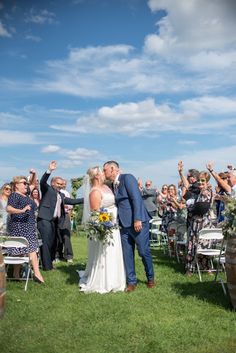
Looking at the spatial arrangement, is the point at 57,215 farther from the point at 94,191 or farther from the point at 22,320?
the point at 22,320

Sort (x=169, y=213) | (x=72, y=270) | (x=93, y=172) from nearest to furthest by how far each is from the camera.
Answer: (x=93, y=172) < (x=72, y=270) < (x=169, y=213)

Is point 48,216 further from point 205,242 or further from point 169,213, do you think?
point 169,213

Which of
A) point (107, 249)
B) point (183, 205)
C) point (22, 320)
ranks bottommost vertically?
point (22, 320)

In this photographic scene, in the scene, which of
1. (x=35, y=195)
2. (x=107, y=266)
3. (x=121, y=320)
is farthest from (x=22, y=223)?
(x=121, y=320)

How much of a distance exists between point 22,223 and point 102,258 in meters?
1.88

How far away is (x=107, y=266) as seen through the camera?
7.81 metres

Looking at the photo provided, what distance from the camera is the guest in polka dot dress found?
28.3 feet

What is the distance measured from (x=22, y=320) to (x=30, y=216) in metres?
3.03

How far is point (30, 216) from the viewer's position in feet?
29.1

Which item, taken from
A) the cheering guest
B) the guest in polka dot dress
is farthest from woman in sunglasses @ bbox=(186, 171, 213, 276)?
the cheering guest

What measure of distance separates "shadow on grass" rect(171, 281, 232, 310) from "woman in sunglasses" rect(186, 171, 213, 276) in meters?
0.89

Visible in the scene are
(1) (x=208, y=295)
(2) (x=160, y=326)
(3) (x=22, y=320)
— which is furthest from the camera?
(1) (x=208, y=295)

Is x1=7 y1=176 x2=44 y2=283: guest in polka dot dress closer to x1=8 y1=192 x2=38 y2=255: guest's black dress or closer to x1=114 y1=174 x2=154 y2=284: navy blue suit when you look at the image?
x1=8 y1=192 x2=38 y2=255: guest's black dress

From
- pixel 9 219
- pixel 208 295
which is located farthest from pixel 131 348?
pixel 9 219
